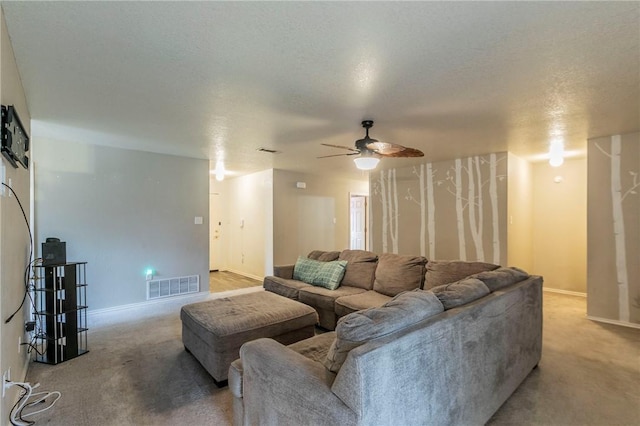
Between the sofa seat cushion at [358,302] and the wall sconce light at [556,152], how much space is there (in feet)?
10.4

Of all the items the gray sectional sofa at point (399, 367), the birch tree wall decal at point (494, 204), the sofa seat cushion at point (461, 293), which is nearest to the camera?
the gray sectional sofa at point (399, 367)

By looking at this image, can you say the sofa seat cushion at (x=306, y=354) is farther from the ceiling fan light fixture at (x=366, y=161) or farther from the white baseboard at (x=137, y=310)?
the white baseboard at (x=137, y=310)

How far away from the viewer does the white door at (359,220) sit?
8.63 m

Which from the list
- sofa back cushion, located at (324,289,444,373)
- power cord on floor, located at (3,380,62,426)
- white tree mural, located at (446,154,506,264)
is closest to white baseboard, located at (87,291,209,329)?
power cord on floor, located at (3,380,62,426)

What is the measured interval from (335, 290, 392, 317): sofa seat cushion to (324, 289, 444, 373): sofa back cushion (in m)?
1.58

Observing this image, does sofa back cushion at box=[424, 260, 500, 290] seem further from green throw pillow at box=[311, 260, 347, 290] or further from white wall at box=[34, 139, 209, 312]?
white wall at box=[34, 139, 209, 312]

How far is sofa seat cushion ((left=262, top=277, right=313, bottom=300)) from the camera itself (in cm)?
392

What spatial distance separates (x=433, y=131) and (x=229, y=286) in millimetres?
4521

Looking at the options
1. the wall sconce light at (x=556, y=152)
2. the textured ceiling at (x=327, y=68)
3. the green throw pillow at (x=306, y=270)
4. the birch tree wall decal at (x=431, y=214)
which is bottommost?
the green throw pillow at (x=306, y=270)

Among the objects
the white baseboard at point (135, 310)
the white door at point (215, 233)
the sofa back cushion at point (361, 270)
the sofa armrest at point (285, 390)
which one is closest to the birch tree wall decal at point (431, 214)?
the sofa back cushion at point (361, 270)

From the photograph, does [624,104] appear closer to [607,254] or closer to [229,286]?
[607,254]

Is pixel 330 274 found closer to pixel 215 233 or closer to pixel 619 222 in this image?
pixel 619 222

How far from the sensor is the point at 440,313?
5.58 feet

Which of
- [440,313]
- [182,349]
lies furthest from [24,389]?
[440,313]
